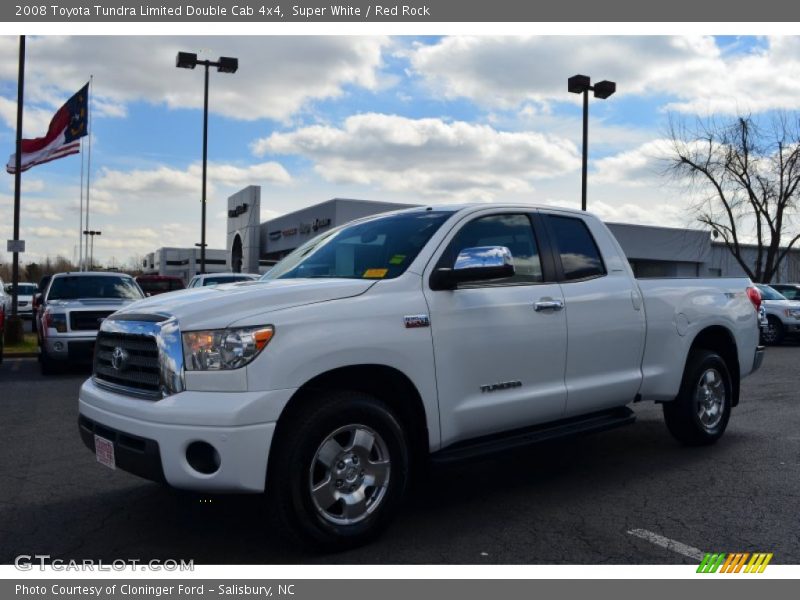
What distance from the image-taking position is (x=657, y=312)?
5.66 metres

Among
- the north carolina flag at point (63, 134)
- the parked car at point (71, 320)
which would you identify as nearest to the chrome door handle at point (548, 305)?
the parked car at point (71, 320)

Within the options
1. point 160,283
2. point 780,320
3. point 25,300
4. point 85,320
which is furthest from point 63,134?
point 780,320

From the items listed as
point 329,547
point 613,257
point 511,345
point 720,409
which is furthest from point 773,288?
point 329,547

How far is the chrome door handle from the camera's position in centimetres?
475

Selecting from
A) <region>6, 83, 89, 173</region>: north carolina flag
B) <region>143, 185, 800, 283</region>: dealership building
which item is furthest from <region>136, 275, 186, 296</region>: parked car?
<region>6, 83, 89, 173</region>: north carolina flag

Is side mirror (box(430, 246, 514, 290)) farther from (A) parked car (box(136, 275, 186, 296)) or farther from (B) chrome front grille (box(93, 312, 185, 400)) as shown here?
(A) parked car (box(136, 275, 186, 296))

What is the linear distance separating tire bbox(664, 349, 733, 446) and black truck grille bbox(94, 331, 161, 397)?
4199mm

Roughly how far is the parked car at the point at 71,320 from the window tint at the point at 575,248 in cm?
770

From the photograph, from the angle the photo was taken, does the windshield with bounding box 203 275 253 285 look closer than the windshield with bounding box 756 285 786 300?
Yes

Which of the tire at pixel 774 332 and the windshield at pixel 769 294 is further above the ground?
the windshield at pixel 769 294

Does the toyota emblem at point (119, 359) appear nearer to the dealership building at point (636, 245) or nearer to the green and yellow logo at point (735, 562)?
the green and yellow logo at point (735, 562)

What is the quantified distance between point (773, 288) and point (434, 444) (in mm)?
18448

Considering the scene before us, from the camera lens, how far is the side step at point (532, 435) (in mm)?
4273

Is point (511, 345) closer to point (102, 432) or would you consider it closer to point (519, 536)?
point (519, 536)
